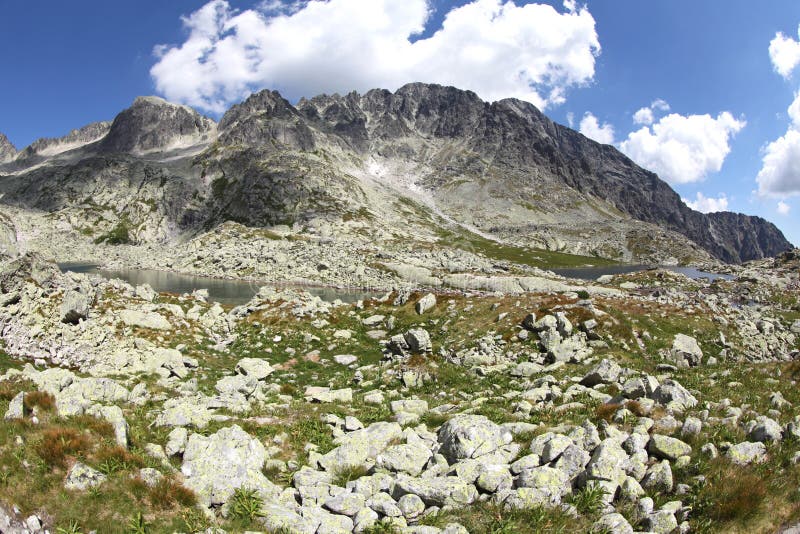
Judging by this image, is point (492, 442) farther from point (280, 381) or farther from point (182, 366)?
point (182, 366)

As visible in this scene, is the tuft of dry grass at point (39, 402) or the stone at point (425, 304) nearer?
the tuft of dry grass at point (39, 402)

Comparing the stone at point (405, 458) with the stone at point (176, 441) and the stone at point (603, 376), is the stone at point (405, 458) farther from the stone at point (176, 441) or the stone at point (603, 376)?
the stone at point (603, 376)

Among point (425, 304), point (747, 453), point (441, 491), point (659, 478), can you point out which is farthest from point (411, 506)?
point (425, 304)

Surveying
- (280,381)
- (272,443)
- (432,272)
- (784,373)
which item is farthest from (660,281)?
(272,443)

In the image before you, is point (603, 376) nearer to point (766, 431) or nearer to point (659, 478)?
point (766, 431)

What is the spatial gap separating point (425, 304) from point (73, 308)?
27765mm

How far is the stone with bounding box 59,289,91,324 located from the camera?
1172 inches

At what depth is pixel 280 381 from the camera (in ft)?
84.5

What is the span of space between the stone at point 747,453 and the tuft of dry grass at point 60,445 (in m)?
15.8

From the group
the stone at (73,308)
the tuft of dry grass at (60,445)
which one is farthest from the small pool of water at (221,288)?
the tuft of dry grass at (60,445)

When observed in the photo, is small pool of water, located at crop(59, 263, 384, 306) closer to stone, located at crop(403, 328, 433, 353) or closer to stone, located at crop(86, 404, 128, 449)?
stone, located at crop(403, 328, 433, 353)

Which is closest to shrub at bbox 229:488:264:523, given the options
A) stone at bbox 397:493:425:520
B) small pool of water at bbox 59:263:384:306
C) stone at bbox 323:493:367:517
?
stone at bbox 323:493:367:517

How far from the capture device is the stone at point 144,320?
3170cm

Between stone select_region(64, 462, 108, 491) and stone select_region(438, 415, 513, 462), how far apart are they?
8.58 metres
